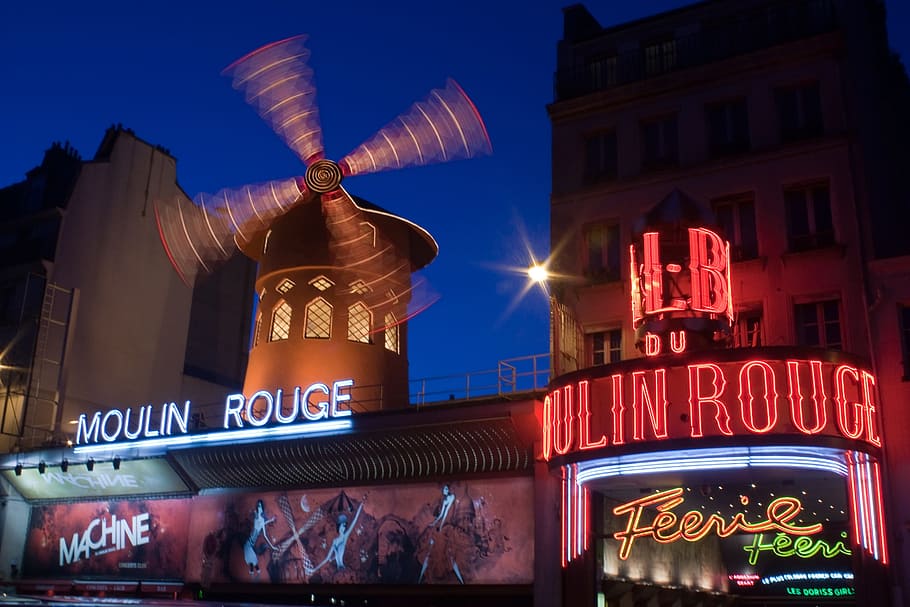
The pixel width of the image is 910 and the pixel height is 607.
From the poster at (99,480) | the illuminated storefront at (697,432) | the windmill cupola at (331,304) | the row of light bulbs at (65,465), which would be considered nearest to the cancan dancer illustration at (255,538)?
the poster at (99,480)

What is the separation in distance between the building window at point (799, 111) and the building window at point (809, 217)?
2.62ft

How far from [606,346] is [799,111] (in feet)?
14.3

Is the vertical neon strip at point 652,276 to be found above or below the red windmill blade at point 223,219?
below

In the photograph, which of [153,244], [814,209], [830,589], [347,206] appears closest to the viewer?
[814,209]

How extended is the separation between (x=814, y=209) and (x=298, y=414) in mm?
8518

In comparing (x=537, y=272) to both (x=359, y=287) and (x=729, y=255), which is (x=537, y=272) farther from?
(x=359, y=287)

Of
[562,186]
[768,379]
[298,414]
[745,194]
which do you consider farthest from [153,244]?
[768,379]

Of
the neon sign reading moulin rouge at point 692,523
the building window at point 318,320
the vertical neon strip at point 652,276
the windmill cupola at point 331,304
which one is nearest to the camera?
the neon sign reading moulin rouge at point 692,523

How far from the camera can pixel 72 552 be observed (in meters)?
18.8

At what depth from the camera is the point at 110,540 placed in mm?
18391

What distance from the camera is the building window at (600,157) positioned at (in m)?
14.9

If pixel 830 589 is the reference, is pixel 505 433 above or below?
above

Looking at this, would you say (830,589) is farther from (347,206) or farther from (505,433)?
(347,206)

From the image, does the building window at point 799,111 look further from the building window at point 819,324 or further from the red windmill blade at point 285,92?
the red windmill blade at point 285,92
